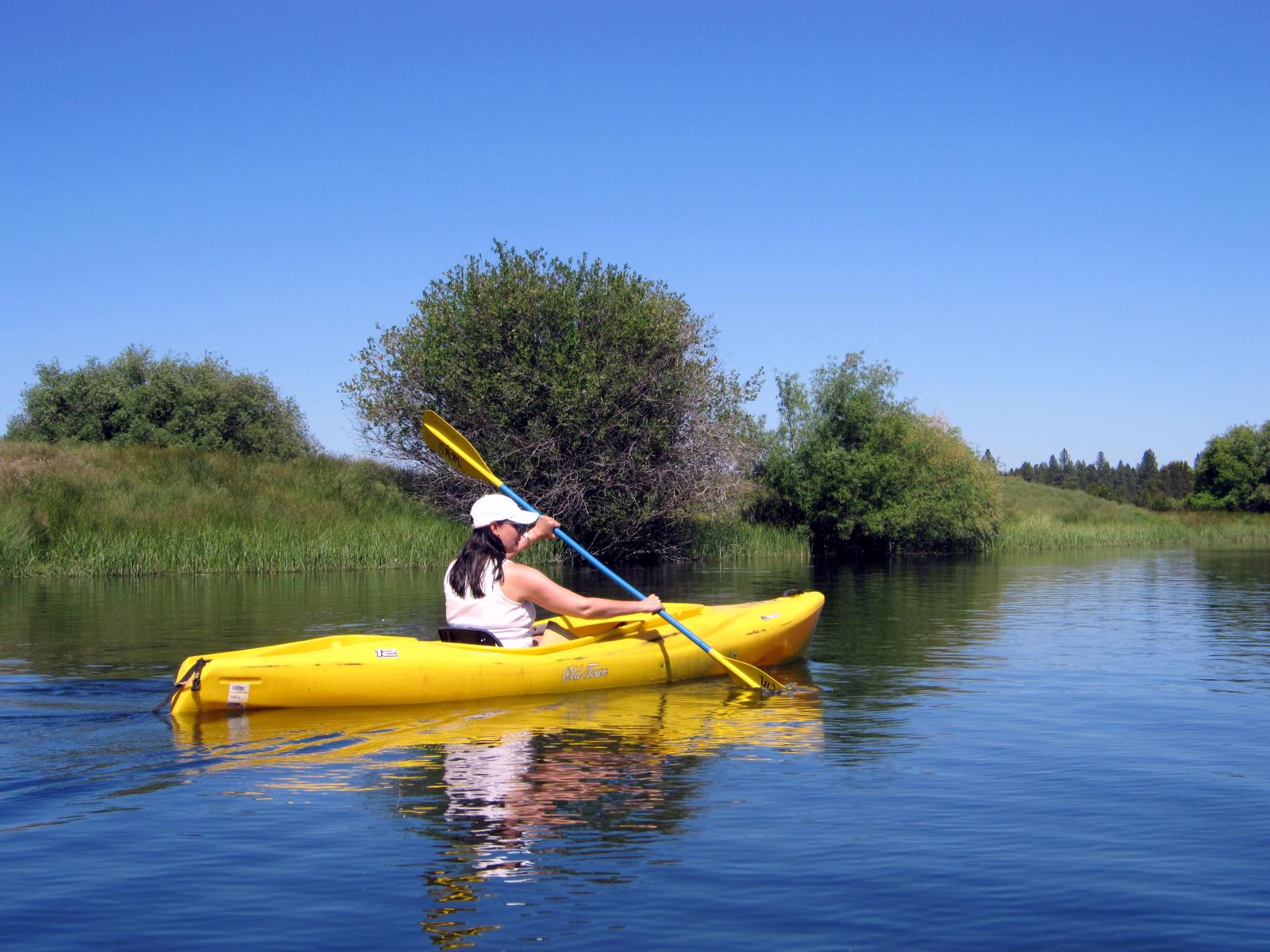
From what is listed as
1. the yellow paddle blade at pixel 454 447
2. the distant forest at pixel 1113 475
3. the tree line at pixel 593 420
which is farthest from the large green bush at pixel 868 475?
the distant forest at pixel 1113 475

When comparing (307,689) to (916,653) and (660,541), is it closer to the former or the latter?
(916,653)

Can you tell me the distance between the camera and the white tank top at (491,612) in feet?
23.8

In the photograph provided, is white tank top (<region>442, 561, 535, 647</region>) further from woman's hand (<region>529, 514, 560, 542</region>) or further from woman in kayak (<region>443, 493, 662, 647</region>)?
woman's hand (<region>529, 514, 560, 542</region>)

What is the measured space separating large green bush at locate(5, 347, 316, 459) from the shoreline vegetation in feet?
22.2

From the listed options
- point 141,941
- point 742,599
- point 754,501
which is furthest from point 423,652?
point 754,501

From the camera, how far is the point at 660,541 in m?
25.5

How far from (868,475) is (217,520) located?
16.7m

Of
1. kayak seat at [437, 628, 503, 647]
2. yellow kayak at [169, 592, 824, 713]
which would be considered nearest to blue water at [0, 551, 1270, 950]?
yellow kayak at [169, 592, 824, 713]

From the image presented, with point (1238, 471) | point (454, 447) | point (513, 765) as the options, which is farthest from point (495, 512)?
point (1238, 471)

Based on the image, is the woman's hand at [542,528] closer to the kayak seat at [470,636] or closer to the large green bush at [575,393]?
the kayak seat at [470,636]

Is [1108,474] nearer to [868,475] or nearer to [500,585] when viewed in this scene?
[868,475]

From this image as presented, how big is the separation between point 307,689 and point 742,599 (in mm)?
8442

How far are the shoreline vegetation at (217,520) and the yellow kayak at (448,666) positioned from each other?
39.8 feet

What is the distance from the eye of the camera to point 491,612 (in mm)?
7332
